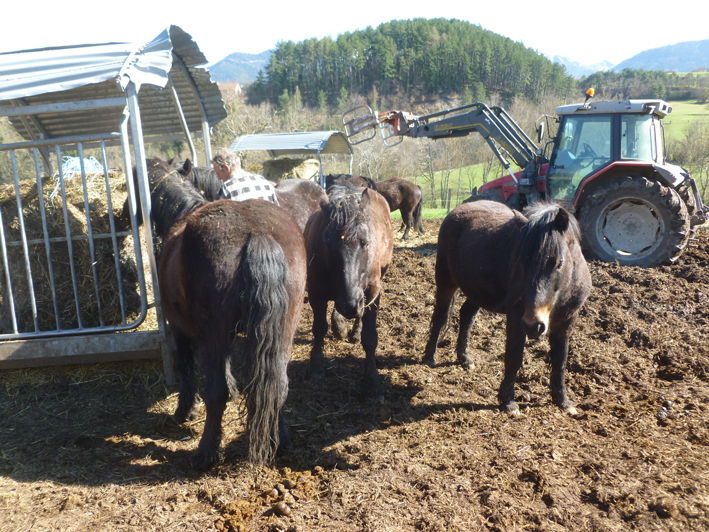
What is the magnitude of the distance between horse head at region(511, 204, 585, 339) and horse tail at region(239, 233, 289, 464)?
1.75 meters

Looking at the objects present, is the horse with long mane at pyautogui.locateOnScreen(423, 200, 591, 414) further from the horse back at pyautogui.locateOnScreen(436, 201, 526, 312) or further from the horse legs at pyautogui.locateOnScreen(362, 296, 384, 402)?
the horse legs at pyautogui.locateOnScreen(362, 296, 384, 402)

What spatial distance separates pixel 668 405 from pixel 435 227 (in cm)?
958

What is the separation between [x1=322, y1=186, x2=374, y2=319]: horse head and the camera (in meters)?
3.28

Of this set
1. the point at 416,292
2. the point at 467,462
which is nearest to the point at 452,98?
the point at 416,292

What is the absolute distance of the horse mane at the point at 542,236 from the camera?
10.2 feet

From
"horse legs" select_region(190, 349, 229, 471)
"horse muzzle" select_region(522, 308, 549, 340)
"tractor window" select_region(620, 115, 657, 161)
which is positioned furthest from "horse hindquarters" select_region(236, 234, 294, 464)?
"tractor window" select_region(620, 115, 657, 161)

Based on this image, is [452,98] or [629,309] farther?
[452,98]

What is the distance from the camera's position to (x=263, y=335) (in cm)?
255

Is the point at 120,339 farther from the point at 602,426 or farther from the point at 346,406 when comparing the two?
the point at 602,426

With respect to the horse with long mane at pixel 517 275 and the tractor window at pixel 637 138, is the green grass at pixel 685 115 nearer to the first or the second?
the tractor window at pixel 637 138

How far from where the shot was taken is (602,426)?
130 inches

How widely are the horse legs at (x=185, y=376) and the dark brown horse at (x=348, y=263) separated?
116cm

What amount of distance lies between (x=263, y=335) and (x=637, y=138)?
316 inches

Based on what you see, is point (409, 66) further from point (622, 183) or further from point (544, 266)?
point (544, 266)
